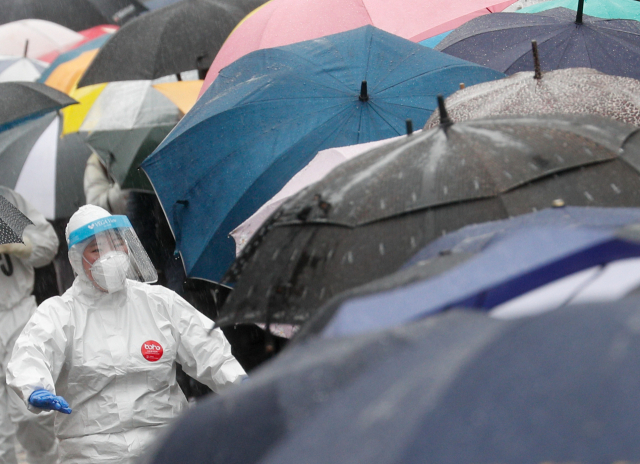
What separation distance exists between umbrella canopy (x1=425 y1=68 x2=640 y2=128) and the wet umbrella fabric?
257cm

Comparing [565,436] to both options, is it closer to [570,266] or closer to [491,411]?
[491,411]

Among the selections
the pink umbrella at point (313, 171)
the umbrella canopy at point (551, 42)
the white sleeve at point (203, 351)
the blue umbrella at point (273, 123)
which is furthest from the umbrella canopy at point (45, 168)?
the pink umbrella at point (313, 171)

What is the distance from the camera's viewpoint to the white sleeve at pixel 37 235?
625 centimetres

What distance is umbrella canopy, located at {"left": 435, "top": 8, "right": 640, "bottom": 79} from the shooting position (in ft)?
19.0

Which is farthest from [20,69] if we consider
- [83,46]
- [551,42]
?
[551,42]

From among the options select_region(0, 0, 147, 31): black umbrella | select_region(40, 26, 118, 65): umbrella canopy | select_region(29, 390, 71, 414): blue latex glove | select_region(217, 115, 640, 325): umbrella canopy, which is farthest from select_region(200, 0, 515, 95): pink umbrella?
select_region(0, 0, 147, 31): black umbrella

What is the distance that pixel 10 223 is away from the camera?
16.3ft

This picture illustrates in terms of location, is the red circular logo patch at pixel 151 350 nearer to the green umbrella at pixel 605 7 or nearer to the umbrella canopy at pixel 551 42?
the umbrella canopy at pixel 551 42

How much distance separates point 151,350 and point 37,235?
2.33m

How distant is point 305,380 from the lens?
4.43ft

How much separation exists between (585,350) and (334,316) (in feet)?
1.61

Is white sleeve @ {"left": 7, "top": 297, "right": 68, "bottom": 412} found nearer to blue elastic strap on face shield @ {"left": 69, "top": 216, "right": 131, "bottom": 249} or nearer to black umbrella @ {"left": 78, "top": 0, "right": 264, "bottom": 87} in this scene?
blue elastic strap on face shield @ {"left": 69, "top": 216, "right": 131, "bottom": 249}

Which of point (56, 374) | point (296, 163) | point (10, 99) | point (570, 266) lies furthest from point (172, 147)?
point (570, 266)

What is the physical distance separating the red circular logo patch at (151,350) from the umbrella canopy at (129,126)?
2336mm
